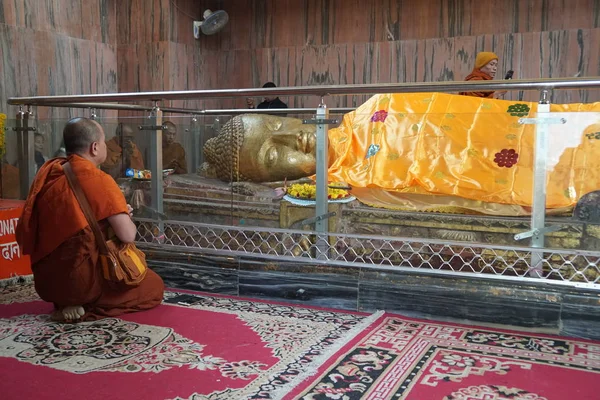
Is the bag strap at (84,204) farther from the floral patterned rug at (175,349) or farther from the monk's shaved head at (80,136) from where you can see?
the floral patterned rug at (175,349)

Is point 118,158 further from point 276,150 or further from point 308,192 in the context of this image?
point 308,192

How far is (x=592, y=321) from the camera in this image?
2738mm

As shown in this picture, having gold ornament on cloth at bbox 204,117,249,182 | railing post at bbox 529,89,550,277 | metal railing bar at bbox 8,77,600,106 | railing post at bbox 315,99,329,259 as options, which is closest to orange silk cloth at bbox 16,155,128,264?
gold ornament on cloth at bbox 204,117,249,182

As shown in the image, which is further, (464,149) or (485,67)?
(485,67)

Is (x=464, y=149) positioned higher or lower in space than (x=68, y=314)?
higher

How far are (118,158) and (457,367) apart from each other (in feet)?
7.87

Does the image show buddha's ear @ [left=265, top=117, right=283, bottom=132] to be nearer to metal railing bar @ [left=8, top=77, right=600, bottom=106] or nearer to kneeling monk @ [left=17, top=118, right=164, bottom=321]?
metal railing bar @ [left=8, top=77, right=600, bottom=106]

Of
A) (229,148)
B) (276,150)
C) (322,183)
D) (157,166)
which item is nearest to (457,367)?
(322,183)

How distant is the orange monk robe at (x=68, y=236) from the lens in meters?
2.97

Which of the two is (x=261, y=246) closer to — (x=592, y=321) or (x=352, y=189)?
(x=352, y=189)

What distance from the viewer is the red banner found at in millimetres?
3703

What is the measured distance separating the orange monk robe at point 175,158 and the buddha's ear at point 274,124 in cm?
55

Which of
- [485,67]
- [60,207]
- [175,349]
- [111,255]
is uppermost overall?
[485,67]

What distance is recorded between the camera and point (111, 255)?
9.88ft
